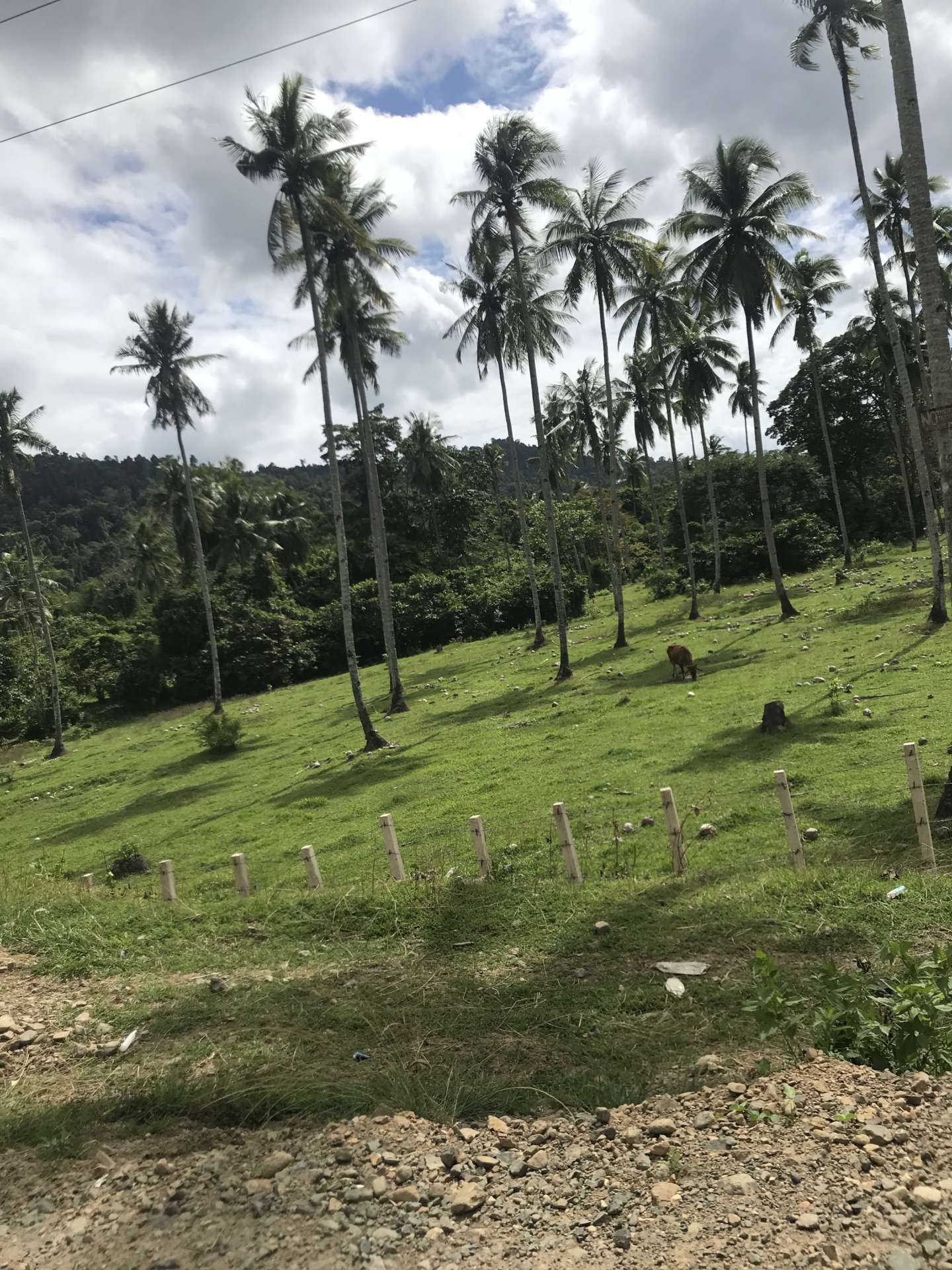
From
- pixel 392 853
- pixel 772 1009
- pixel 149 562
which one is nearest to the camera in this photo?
pixel 772 1009

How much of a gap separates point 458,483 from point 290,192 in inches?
1385

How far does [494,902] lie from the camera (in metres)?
7.89

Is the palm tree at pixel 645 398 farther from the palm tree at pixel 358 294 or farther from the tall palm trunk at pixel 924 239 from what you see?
the tall palm trunk at pixel 924 239

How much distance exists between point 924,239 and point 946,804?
603 cm

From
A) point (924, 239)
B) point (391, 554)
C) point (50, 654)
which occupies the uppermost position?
point (391, 554)

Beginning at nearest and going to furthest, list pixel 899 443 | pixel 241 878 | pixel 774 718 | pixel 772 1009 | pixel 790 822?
pixel 772 1009 → pixel 790 822 → pixel 241 878 → pixel 774 718 → pixel 899 443

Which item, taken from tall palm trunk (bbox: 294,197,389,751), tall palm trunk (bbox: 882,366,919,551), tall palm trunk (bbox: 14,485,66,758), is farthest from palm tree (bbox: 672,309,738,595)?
tall palm trunk (bbox: 14,485,66,758)

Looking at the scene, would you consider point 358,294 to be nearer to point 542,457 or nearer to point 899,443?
point 542,457

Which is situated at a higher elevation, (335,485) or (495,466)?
(495,466)

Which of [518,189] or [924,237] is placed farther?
[518,189]

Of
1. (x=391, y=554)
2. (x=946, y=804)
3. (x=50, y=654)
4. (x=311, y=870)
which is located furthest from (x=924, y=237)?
(x=391, y=554)

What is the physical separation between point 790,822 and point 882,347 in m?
37.3

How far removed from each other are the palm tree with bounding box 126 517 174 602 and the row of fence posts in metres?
50.2

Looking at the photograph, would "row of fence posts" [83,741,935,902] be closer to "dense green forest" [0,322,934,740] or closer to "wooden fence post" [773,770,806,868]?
"wooden fence post" [773,770,806,868]
